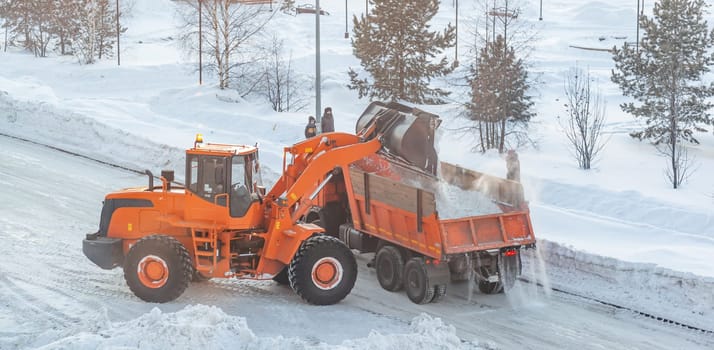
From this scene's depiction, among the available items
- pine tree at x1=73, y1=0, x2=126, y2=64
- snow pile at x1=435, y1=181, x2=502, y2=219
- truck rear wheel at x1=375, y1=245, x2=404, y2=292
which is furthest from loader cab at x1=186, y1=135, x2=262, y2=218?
pine tree at x1=73, y1=0, x2=126, y2=64

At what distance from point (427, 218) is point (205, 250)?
11.2ft

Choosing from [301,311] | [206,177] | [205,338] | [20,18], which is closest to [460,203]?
[301,311]

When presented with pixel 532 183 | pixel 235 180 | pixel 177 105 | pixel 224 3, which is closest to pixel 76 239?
pixel 235 180

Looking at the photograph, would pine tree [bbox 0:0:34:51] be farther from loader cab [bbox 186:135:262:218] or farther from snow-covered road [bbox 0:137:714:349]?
loader cab [bbox 186:135:262:218]

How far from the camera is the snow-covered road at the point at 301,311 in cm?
1120

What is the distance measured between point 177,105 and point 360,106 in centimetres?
1003

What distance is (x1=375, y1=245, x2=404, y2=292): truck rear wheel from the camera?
1334 centimetres

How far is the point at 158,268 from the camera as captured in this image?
1217 cm

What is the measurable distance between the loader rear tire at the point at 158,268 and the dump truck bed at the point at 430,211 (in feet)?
10.7

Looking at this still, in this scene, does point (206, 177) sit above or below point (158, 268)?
above

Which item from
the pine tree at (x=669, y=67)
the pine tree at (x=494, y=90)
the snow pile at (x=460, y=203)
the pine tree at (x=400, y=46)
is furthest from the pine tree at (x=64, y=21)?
the snow pile at (x=460, y=203)

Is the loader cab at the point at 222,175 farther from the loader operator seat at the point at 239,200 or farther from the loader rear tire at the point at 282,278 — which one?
the loader rear tire at the point at 282,278

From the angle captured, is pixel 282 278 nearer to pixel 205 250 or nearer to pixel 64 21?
pixel 205 250

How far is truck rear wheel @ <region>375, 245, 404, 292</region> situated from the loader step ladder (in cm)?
286
